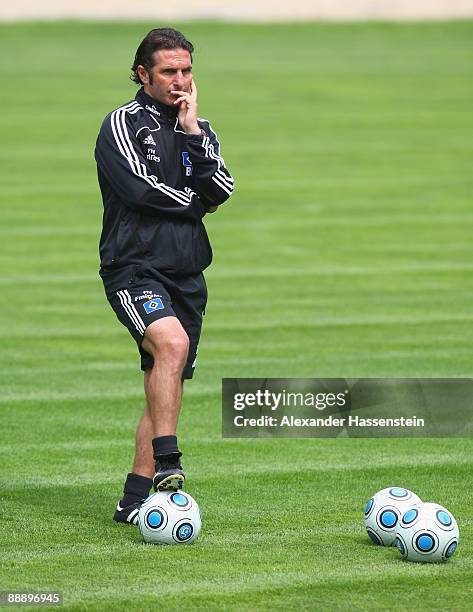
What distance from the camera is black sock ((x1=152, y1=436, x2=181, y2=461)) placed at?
7.55m

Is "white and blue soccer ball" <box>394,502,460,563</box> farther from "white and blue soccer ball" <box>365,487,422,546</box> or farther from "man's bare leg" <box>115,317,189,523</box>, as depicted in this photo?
"man's bare leg" <box>115,317,189,523</box>

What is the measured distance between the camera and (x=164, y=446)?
756 cm

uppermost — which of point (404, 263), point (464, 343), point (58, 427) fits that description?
point (404, 263)

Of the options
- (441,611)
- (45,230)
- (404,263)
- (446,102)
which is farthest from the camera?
(446,102)

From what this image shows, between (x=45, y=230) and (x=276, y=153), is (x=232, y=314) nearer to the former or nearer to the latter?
(x=45, y=230)

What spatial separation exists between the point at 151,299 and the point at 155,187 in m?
0.54

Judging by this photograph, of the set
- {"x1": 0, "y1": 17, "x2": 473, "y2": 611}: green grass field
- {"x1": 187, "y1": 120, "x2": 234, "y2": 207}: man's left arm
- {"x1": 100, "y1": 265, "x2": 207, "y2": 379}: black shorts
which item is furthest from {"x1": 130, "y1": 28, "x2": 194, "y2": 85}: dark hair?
{"x1": 0, "y1": 17, "x2": 473, "y2": 611}: green grass field

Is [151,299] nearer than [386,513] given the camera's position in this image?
No

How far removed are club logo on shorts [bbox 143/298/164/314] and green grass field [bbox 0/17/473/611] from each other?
42.8 inches

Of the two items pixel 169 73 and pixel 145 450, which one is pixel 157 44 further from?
pixel 145 450

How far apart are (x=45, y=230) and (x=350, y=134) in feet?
42.0

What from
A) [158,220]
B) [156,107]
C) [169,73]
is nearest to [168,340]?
[158,220]

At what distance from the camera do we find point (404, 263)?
61.5 ft

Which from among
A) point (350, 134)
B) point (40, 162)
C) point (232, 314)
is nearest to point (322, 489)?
point (232, 314)
